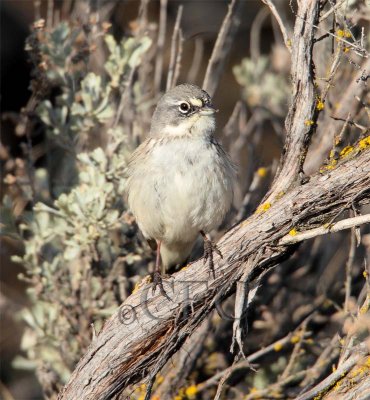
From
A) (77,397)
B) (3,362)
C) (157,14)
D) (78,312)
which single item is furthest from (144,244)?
(157,14)

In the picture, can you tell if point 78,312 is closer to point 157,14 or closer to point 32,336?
point 32,336

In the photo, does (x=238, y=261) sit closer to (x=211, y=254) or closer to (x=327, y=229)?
(x=211, y=254)

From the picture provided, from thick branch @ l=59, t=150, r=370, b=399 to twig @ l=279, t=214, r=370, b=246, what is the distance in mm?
47

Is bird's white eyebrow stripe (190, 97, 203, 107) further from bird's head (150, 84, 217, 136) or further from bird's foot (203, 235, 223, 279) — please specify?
bird's foot (203, 235, 223, 279)

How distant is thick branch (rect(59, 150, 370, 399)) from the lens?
3652mm

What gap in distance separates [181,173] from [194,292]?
2.74 feet

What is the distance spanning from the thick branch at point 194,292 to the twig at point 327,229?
0.05m

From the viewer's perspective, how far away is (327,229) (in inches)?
139

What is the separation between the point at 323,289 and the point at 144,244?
4.38ft

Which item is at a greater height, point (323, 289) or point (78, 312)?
point (78, 312)

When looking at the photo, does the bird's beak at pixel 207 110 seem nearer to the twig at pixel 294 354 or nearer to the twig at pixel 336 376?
the twig at pixel 294 354

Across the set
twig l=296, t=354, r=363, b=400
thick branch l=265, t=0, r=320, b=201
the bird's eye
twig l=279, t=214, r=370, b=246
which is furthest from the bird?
twig l=296, t=354, r=363, b=400

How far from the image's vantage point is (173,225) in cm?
468

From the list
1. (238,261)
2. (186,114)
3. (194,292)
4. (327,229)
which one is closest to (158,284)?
(194,292)
